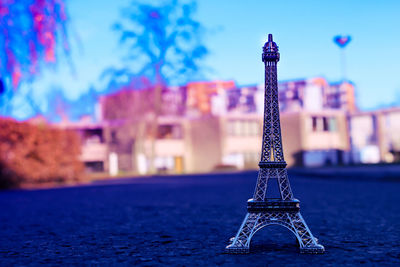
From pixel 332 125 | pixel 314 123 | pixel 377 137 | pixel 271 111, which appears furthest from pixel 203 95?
pixel 271 111

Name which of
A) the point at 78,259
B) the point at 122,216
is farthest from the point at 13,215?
the point at 78,259

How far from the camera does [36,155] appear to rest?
27.7 meters

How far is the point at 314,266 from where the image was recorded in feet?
14.4

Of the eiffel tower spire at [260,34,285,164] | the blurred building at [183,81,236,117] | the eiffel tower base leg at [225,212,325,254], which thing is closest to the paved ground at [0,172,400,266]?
the eiffel tower base leg at [225,212,325,254]

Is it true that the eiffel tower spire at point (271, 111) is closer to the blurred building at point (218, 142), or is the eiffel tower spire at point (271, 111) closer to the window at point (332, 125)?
the blurred building at point (218, 142)

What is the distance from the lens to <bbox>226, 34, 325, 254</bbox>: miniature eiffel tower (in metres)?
5.08

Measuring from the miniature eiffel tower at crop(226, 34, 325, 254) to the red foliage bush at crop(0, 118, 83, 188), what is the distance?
22349mm

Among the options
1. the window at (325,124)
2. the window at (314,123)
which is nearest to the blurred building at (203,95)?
the window at (314,123)

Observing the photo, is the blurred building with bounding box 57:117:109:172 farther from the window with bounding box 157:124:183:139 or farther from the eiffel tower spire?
the eiffel tower spire

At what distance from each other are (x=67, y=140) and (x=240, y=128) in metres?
32.0

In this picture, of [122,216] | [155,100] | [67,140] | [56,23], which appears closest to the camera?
[122,216]

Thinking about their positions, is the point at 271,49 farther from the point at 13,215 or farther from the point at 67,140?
the point at 67,140

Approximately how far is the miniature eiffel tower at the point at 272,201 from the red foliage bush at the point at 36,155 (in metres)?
22.3

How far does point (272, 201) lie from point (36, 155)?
82.1 feet
